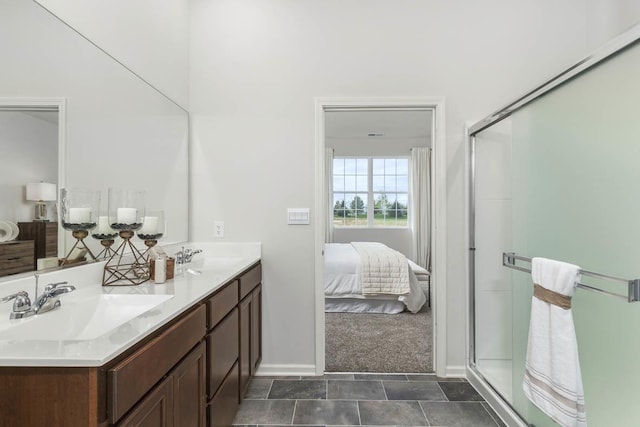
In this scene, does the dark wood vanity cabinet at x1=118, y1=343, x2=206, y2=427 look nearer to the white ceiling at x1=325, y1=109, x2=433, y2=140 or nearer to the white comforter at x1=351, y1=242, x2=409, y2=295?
the white comforter at x1=351, y1=242, x2=409, y2=295

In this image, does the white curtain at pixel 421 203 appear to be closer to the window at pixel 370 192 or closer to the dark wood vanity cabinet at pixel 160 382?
the window at pixel 370 192

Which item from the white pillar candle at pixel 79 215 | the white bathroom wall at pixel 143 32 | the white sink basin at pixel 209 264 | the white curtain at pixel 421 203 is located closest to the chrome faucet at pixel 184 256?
the white sink basin at pixel 209 264

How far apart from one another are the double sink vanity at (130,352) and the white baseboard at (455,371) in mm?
1405

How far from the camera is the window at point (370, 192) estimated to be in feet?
20.5

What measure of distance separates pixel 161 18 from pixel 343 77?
1.26 meters

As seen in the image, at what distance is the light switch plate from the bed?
4.60 ft

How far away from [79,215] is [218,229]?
3.53 ft

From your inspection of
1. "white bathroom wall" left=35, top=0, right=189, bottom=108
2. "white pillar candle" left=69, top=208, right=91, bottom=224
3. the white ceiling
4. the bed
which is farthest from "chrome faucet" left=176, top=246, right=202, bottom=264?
the white ceiling

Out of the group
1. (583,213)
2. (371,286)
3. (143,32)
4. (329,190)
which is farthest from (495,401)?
(329,190)

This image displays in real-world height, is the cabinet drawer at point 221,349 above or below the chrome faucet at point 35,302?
below

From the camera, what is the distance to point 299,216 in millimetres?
2344

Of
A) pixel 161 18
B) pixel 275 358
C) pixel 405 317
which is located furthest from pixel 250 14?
pixel 405 317

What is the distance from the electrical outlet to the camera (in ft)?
7.76

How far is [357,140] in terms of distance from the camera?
619 centimetres
